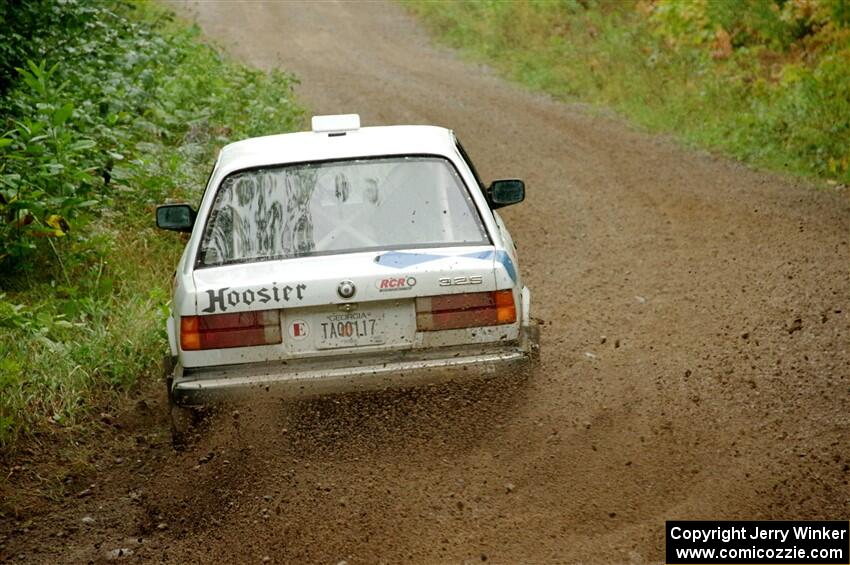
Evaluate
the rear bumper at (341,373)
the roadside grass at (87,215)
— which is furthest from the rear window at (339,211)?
the roadside grass at (87,215)

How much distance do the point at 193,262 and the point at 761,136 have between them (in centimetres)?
1004

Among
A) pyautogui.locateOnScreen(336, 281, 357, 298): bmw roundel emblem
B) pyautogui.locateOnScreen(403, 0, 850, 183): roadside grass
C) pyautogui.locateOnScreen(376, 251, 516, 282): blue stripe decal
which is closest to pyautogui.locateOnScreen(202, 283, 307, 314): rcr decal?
pyautogui.locateOnScreen(336, 281, 357, 298): bmw roundel emblem

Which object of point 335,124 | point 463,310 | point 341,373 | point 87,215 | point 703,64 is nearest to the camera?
point 341,373

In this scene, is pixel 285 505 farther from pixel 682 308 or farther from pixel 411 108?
pixel 411 108

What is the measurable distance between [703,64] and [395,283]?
512 inches

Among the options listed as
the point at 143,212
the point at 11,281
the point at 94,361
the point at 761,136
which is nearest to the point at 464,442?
the point at 94,361

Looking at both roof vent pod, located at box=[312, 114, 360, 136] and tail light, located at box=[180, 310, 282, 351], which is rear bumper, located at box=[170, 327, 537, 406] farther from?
roof vent pod, located at box=[312, 114, 360, 136]

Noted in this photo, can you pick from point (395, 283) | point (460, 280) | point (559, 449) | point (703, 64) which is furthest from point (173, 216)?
point (703, 64)

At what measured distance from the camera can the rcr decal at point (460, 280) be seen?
5.10 meters

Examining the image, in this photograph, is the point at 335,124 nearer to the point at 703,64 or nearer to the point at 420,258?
the point at 420,258

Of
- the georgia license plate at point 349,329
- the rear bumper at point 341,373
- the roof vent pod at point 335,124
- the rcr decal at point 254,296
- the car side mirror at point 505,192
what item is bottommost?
the rear bumper at point 341,373

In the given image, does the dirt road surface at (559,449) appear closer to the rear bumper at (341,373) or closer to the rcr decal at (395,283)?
the rear bumper at (341,373)

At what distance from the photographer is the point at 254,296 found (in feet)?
16.6

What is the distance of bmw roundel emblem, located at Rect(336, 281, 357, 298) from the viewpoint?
505cm
